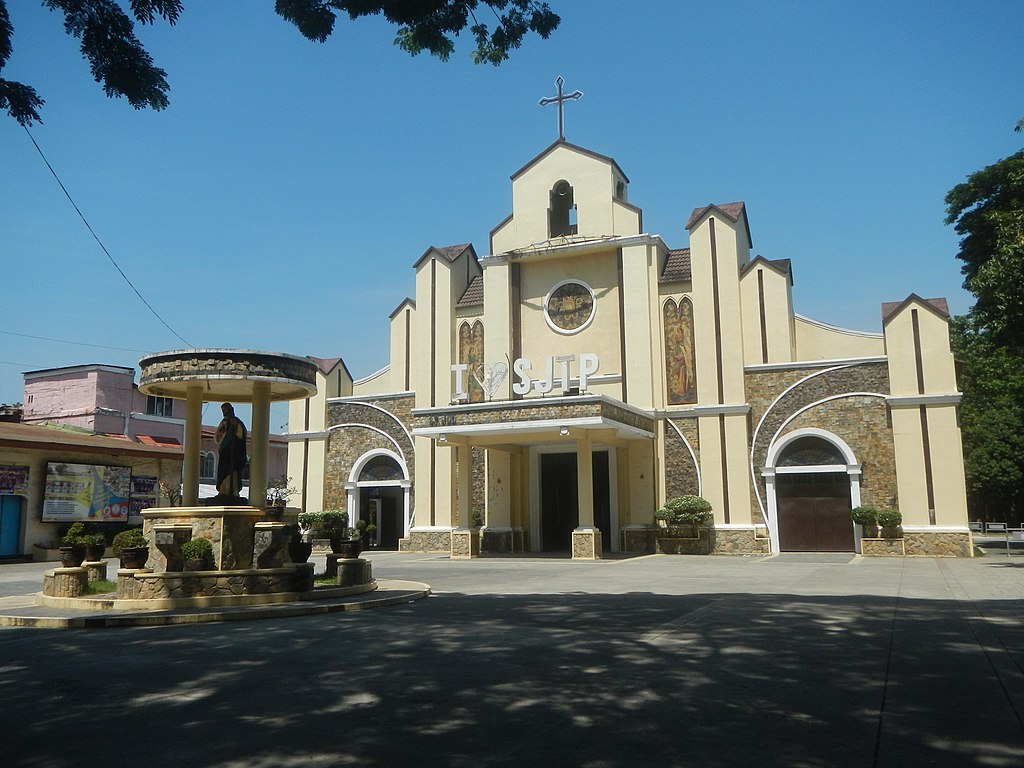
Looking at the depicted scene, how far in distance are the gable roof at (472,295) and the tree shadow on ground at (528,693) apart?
73.3 feet

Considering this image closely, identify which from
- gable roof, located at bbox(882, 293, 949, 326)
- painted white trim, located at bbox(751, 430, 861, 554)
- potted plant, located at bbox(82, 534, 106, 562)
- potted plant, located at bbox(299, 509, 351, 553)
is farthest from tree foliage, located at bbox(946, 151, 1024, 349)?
potted plant, located at bbox(299, 509, 351, 553)

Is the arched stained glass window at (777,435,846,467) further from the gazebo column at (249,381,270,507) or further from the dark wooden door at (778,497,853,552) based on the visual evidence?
the gazebo column at (249,381,270,507)

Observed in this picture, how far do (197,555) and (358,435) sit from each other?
67.6 feet

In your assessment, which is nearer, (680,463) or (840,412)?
(840,412)

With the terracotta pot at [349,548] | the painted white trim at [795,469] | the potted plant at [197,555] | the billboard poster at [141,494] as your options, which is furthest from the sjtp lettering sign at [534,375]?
the potted plant at [197,555]

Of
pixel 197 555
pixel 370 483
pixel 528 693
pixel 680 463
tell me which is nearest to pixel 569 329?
pixel 680 463

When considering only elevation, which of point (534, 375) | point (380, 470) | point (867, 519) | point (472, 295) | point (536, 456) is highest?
point (472, 295)

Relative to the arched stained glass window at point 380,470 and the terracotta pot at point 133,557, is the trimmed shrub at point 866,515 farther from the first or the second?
the terracotta pot at point 133,557

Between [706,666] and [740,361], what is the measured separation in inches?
833

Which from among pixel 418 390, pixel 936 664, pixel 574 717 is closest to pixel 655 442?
pixel 418 390

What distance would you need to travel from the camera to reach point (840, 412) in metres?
26.1

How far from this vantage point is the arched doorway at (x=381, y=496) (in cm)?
3216

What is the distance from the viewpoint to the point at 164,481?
33.6 meters

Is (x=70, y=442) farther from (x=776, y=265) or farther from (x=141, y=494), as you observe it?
(x=776, y=265)
